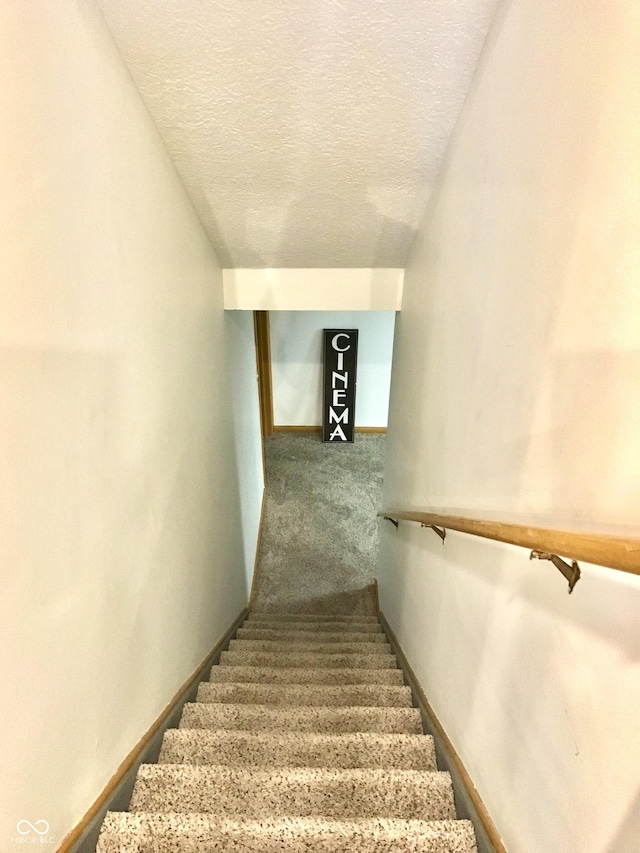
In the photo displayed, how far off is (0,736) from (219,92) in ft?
5.44

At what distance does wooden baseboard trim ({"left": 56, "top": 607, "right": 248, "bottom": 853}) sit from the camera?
1.14 m

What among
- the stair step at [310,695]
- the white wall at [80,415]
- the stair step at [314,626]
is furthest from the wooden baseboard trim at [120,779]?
the stair step at [314,626]

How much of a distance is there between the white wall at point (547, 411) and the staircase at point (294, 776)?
0.18m

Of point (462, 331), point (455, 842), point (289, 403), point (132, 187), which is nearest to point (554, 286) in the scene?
point (462, 331)

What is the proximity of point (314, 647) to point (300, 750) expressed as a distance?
127 centimetres

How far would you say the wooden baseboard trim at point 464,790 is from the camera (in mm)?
1177

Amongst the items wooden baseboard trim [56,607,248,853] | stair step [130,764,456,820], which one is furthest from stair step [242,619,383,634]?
stair step [130,764,456,820]

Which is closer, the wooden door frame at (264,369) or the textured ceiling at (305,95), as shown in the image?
the textured ceiling at (305,95)

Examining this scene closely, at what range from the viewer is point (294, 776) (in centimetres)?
141

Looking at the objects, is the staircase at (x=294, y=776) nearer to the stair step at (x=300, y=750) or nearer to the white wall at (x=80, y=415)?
the stair step at (x=300, y=750)

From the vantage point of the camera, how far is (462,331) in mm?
1568

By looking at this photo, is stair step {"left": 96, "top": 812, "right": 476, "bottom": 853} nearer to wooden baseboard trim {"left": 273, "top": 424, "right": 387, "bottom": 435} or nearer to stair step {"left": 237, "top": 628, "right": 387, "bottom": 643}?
stair step {"left": 237, "top": 628, "right": 387, "bottom": 643}

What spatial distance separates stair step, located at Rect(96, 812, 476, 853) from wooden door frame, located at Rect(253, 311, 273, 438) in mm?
4395

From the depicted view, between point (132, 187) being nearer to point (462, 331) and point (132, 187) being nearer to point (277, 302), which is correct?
point (462, 331)
